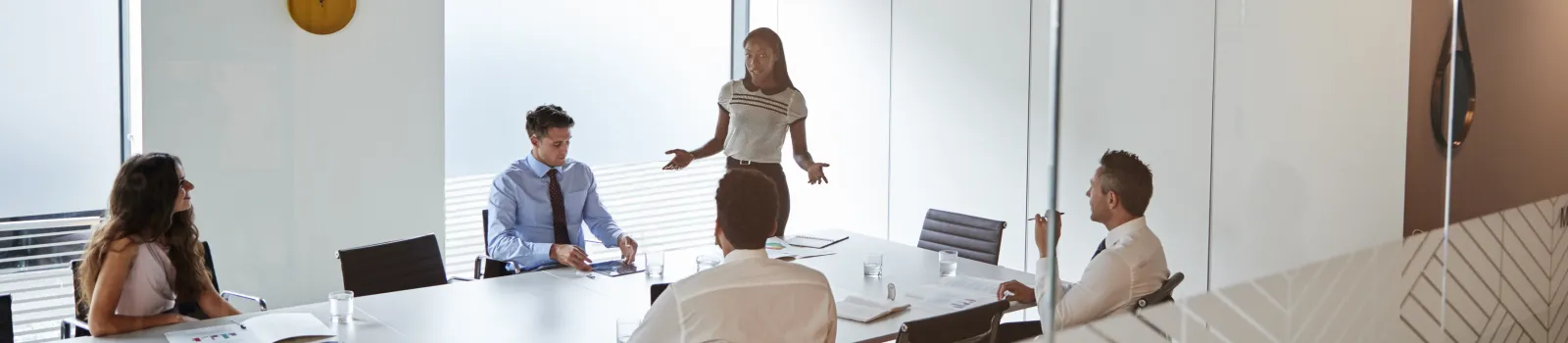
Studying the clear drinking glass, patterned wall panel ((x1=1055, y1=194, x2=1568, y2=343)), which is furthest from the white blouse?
patterned wall panel ((x1=1055, y1=194, x2=1568, y2=343))

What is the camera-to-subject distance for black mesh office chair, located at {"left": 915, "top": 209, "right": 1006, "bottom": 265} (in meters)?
4.70

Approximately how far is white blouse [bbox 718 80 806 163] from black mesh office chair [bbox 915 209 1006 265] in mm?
799

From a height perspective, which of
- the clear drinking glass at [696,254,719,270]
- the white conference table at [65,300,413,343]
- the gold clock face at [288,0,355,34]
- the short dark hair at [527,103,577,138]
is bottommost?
the white conference table at [65,300,413,343]

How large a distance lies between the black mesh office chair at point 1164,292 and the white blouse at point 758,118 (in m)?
3.57

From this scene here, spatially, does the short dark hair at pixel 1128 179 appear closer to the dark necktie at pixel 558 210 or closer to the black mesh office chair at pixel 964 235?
the black mesh office chair at pixel 964 235

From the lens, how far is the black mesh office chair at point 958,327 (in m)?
2.82

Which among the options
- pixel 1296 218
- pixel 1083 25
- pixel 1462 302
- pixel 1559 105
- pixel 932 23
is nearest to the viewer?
pixel 1083 25

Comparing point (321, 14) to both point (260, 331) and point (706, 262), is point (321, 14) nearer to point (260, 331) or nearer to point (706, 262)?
point (706, 262)

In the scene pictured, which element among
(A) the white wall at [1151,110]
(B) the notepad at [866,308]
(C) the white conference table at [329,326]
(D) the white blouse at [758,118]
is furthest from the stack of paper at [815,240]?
(A) the white wall at [1151,110]

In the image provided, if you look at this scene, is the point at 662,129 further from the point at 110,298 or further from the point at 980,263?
the point at 110,298

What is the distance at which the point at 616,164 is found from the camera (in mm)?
7172

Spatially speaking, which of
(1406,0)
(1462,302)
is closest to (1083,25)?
(1406,0)

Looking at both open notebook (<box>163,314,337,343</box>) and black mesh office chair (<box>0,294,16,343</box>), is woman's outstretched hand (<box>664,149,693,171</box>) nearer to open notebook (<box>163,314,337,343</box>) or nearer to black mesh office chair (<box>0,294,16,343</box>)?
open notebook (<box>163,314,337,343</box>)

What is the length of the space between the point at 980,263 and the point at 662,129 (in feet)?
11.2
